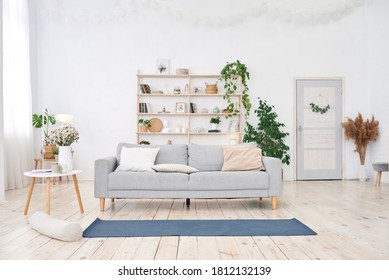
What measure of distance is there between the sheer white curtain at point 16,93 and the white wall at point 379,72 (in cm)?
663

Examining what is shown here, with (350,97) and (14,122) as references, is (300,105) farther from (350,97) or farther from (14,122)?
(14,122)

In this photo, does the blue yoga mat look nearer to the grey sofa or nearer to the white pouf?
the white pouf

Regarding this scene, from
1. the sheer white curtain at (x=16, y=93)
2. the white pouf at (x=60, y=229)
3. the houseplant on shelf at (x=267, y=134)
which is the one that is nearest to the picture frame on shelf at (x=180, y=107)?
the houseplant on shelf at (x=267, y=134)

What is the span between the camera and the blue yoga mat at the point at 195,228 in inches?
124

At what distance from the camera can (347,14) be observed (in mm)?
7363

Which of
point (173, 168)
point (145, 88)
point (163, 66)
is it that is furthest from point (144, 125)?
point (173, 168)

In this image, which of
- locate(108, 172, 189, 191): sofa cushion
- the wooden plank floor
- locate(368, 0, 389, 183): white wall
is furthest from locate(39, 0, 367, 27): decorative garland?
locate(108, 172, 189, 191): sofa cushion

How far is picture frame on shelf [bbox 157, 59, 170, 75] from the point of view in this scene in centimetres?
712

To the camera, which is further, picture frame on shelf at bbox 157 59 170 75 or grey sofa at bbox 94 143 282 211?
picture frame on shelf at bbox 157 59 170 75

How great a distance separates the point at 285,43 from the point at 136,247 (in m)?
5.80

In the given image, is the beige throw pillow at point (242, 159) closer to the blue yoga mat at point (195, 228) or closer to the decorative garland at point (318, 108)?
the blue yoga mat at point (195, 228)

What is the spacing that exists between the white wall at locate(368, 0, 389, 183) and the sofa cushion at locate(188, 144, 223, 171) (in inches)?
151

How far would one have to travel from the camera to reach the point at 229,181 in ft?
13.7
